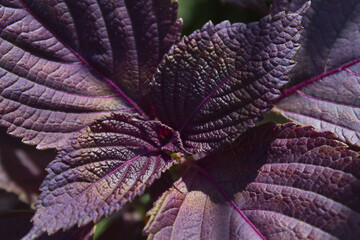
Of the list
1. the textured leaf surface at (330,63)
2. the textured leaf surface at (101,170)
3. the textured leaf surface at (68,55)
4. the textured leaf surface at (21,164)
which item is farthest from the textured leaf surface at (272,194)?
the textured leaf surface at (21,164)

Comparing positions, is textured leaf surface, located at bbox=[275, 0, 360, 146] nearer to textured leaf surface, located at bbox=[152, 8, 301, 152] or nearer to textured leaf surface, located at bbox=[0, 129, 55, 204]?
textured leaf surface, located at bbox=[152, 8, 301, 152]

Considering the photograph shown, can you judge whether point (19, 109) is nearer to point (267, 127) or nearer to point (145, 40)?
point (145, 40)

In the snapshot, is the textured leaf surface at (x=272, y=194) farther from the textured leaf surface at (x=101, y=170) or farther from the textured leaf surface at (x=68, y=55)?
the textured leaf surface at (x=68, y=55)

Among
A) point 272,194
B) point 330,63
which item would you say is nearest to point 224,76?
point 272,194

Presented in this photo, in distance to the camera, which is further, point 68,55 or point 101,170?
point 68,55

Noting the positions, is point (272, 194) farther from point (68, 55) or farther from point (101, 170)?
point (68, 55)

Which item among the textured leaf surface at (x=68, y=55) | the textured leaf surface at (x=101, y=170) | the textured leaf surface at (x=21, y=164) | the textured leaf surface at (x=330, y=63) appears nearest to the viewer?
the textured leaf surface at (x=101, y=170)

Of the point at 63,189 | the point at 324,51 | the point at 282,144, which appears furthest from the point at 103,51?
the point at 324,51
